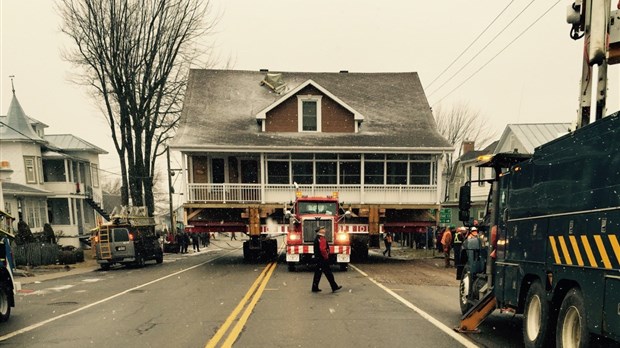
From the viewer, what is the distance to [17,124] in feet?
124

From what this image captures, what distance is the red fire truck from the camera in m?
18.2

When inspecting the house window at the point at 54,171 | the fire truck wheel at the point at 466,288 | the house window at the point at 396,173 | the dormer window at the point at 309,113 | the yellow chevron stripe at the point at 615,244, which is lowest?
the fire truck wheel at the point at 466,288

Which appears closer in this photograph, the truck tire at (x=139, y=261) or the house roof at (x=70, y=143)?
the truck tire at (x=139, y=261)

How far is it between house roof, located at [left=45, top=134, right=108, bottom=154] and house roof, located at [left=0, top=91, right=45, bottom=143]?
13.2 ft

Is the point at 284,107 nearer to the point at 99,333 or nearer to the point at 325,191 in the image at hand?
the point at 325,191

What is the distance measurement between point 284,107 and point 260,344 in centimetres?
2282

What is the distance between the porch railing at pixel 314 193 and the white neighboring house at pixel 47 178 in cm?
1594

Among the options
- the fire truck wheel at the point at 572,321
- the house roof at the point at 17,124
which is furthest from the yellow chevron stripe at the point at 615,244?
the house roof at the point at 17,124

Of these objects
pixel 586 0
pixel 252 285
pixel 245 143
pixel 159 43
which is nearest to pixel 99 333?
pixel 252 285

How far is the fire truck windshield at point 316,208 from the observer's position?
19.6 meters

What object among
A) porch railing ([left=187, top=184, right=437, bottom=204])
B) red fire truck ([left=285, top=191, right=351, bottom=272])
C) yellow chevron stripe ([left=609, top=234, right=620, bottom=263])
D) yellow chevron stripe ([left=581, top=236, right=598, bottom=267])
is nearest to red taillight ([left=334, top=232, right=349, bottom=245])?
red fire truck ([left=285, top=191, right=351, bottom=272])

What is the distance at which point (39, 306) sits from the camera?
11570 millimetres

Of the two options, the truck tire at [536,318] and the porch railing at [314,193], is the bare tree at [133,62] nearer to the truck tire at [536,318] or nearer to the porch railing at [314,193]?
the porch railing at [314,193]

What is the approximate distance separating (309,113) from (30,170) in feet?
77.6
